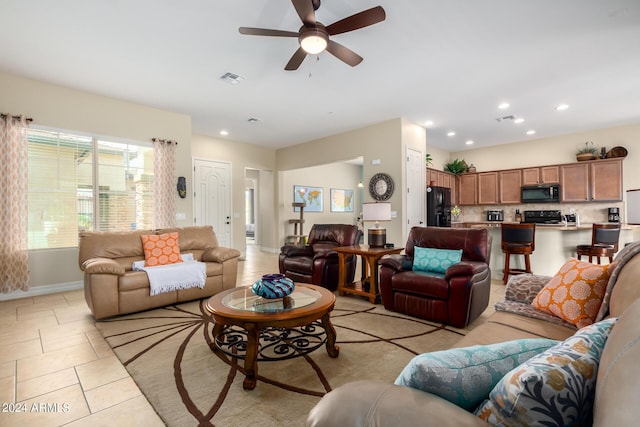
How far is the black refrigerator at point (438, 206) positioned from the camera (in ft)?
20.9

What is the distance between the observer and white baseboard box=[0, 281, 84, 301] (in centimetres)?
396

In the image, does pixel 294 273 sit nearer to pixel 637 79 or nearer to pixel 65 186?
pixel 65 186

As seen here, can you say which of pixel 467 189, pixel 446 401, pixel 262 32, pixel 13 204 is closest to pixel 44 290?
pixel 13 204

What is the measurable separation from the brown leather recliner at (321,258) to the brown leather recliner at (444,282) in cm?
93

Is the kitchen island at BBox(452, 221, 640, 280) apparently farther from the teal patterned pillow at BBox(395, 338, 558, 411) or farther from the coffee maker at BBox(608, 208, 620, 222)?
the teal patterned pillow at BBox(395, 338, 558, 411)

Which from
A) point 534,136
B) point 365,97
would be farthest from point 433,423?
point 534,136

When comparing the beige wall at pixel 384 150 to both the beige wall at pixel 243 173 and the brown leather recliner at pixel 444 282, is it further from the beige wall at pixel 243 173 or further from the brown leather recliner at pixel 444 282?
the brown leather recliner at pixel 444 282

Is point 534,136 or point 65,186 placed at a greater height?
point 534,136

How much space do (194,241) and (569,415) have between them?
4276 mm

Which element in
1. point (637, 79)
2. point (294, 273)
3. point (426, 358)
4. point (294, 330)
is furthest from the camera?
point (294, 273)

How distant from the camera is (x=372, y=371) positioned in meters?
2.10

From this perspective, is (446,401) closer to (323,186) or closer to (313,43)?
(313,43)

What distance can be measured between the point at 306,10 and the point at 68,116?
411 cm

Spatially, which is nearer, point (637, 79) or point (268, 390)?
point (268, 390)
